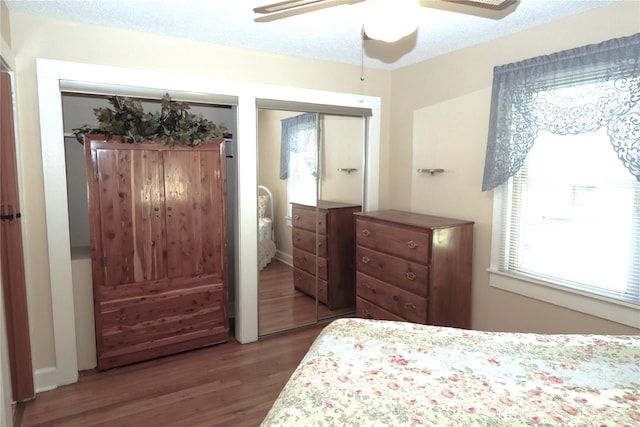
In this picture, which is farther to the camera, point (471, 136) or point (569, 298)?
point (471, 136)

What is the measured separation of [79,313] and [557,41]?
11.8ft

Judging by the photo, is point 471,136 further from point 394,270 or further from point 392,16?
point 392,16

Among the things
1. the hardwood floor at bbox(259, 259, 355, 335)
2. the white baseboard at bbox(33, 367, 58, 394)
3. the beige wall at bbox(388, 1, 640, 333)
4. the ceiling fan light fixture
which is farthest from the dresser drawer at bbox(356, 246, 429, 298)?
the white baseboard at bbox(33, 367, 58, 394)

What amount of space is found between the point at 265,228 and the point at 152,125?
1.19 m

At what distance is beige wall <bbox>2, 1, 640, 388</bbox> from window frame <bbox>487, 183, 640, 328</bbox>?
5 centimetres

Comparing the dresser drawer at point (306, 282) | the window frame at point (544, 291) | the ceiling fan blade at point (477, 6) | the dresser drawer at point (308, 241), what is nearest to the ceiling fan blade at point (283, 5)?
the ceiling fan blade at point (477, 6)

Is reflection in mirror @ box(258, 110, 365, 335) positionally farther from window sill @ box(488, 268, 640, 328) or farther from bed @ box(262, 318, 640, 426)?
bed @ box(262, 318, 640, 426)

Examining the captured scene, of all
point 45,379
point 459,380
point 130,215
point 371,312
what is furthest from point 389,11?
point 45,379

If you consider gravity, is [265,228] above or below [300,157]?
below

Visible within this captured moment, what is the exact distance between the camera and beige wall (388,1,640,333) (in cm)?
233

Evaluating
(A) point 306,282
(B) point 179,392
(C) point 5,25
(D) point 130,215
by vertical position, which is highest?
(C) point 5,25

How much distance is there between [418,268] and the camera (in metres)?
2.80

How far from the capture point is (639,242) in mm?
2125

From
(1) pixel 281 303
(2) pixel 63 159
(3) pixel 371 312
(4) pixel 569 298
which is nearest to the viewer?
(4) pixel 569 298
